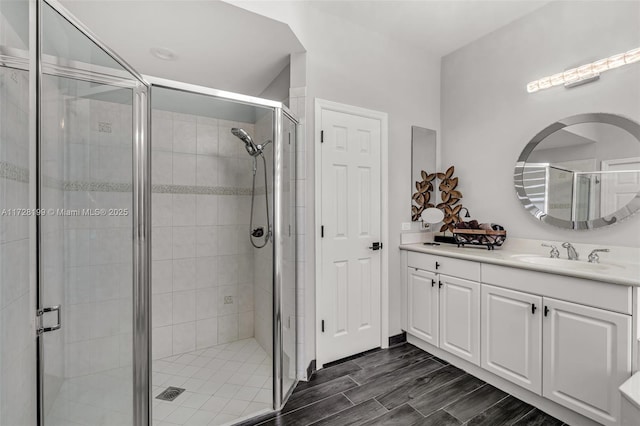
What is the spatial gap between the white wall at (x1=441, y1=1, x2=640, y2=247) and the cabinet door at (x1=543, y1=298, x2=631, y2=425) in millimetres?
737

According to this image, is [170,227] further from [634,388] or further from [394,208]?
[634,388]

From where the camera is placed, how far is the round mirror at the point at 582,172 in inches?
71.4

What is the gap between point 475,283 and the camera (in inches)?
79.4

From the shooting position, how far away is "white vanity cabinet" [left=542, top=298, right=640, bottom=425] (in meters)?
1.39

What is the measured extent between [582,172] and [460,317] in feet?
4.51

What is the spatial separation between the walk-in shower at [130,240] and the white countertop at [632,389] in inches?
66.7

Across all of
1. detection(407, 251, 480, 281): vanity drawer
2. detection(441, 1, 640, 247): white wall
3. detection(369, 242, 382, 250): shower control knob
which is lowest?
detection(407, 251, 480, 281): vanity drawer

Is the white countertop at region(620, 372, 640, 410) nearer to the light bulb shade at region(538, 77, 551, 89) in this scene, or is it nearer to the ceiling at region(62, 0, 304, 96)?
the light bulb shade at region(538, 77, 551, 89)

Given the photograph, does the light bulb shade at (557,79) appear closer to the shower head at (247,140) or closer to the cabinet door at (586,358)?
the cabinet door at (586,358)

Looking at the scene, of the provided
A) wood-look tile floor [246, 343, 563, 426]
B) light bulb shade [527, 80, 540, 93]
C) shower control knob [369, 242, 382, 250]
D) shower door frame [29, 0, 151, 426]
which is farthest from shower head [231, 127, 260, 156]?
light bulb shade [527, 80, 540, 93]

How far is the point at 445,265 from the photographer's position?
223cm

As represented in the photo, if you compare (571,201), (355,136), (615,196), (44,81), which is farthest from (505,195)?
(44,81)

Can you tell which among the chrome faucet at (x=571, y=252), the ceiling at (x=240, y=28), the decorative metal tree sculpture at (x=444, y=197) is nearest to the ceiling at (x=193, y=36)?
the ceiling at (x=240, y=28)

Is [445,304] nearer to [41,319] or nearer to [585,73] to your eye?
[585,73]
